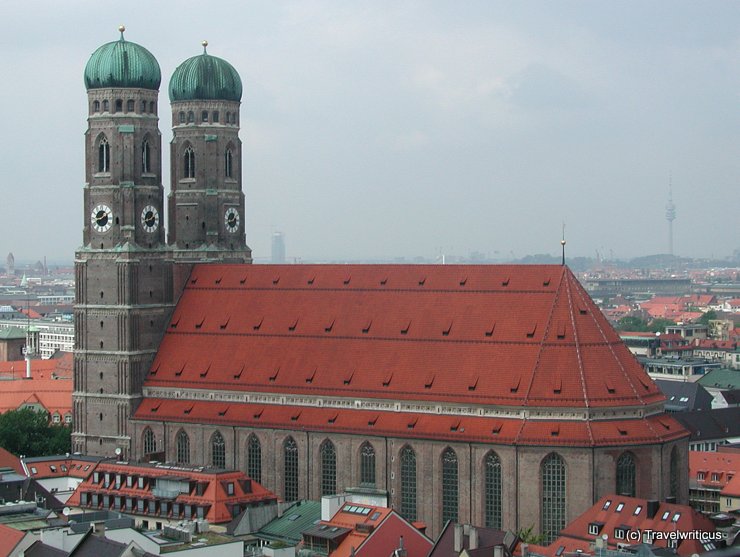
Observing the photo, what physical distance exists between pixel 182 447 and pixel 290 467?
1021 cm

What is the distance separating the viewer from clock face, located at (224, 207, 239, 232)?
133 m

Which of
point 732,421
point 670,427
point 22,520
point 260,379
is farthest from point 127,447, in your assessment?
point 732,421

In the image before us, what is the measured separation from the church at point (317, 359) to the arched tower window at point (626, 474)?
0.17 meters

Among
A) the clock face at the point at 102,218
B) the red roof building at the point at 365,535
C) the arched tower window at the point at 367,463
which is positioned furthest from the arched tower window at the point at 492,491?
the clock face at the point at 102,218

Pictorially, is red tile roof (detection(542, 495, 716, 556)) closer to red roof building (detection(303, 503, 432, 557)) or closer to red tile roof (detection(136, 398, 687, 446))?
red tile roof (detection(136, 398, 687, 446))

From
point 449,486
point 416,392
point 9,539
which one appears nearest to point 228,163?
point 416,392

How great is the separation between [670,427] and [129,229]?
146 feet

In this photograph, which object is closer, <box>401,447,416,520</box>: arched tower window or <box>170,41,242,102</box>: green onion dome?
<box>401,447,416,520</box>: arched tower window

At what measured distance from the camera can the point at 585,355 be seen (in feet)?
350

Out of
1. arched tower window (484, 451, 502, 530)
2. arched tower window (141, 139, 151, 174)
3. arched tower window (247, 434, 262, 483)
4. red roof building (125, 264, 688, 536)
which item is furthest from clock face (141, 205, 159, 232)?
arched tower window (484, 451, 502, 530)

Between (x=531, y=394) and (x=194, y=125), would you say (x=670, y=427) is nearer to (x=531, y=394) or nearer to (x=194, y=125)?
(x=531, y=394)

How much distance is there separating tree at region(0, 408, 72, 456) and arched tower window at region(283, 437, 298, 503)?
27.1 metres

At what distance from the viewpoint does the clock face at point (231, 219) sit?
133m

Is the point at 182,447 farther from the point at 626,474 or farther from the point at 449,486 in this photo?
the point at 626,474
